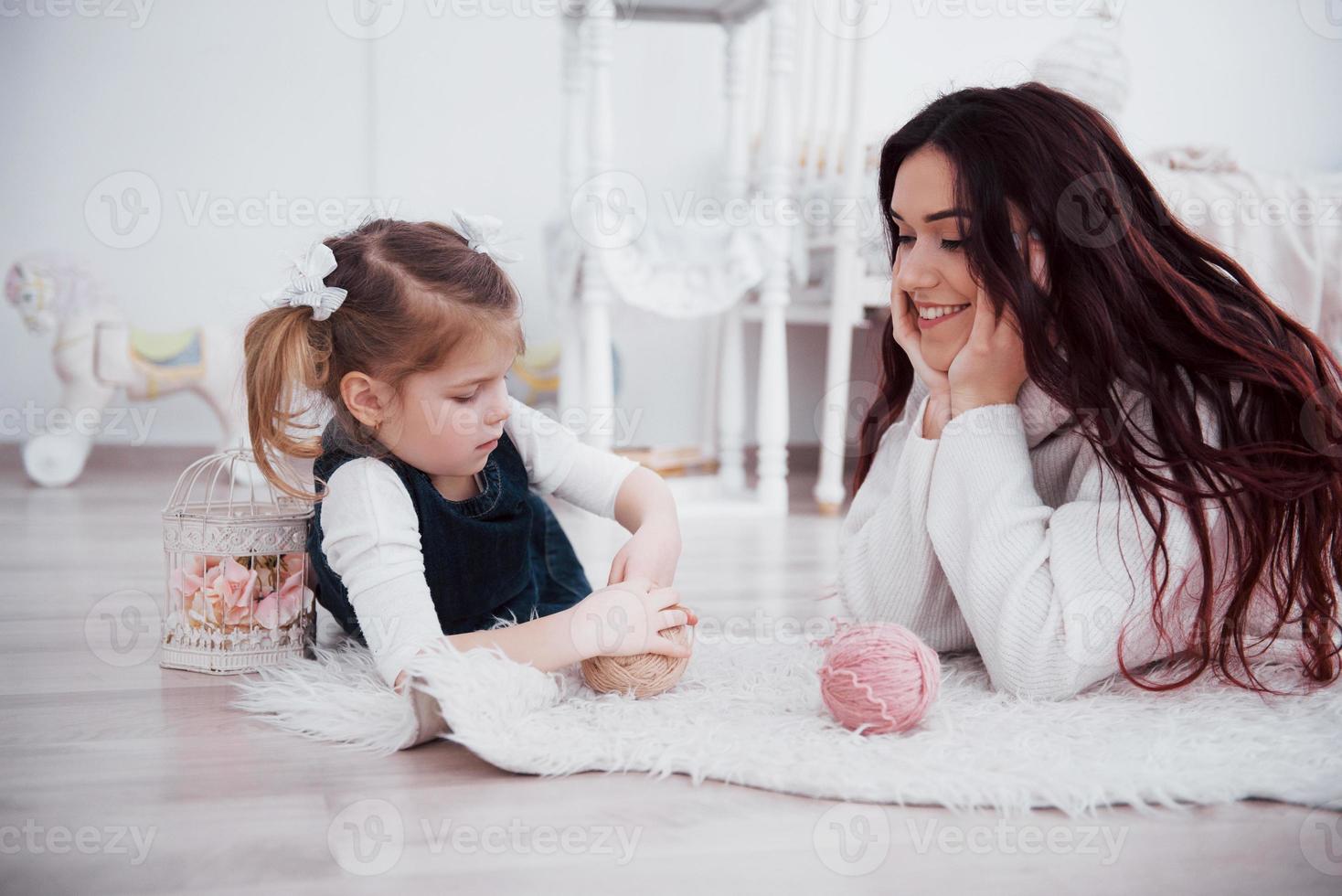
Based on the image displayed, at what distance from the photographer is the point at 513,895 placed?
1.84ft

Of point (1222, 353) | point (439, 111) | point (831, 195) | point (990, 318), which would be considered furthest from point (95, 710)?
point (439, 111)

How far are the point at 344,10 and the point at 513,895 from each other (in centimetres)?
248

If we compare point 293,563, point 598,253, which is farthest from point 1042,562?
point 598,253

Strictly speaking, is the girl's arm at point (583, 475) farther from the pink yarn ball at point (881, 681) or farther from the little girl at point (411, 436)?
the pink yarn ball at point (881, 681)

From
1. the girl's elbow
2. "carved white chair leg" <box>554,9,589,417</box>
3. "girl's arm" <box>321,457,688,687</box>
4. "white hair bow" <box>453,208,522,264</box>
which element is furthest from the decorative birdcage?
"carved white chair leg" <box>554,9,589,417</box>

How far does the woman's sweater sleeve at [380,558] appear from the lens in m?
0.80

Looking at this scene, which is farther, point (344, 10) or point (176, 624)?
point (344, 10)

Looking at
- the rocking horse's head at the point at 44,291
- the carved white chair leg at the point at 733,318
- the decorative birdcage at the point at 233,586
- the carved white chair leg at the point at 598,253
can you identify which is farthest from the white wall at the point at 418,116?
the decorative birdcage at the point at 233,586

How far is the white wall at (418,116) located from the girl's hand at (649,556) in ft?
5.77

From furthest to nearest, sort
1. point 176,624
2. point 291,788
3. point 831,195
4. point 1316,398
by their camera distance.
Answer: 1. point 831,195
2. point 176,624
3. point 1316,398
4. point 291,788

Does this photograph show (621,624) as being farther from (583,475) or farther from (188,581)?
(188,581)

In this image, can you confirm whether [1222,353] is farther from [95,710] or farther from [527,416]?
[95,710]

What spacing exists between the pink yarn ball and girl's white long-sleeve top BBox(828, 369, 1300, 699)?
84 millimetres

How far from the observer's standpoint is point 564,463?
1.02 meters
